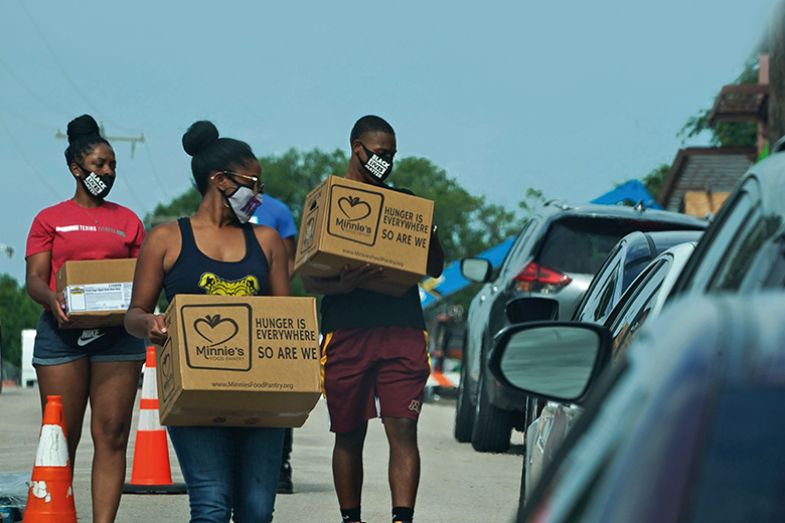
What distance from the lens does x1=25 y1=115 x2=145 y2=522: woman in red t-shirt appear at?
7.62 meters

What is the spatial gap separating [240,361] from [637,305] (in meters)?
1.24

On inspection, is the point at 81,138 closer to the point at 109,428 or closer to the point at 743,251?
the point at 109,428

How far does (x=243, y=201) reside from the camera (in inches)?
246

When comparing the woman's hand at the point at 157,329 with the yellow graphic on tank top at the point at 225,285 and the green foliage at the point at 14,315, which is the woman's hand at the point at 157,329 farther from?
the green foliage at the point at 14,315

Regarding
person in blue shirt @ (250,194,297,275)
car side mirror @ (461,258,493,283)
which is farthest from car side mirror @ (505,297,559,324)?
car side mirror @ (461,258,493,283)

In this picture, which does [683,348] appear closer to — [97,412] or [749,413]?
[749,413]

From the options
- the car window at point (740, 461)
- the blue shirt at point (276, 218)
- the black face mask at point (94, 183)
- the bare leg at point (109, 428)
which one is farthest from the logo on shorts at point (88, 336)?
the car window at point (740, 461)

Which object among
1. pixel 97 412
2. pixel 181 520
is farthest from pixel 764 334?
pixel 181 520

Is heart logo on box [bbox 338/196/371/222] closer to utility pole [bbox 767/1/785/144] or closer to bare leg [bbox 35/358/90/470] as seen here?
bare leg [bbox 35/358/90/470]

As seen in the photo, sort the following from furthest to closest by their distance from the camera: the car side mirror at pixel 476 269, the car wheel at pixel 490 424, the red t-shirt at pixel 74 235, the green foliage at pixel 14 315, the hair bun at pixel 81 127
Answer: the green foliage at pixel 14 315 → the car side mirror at pixel 476 269 → the car wheel at pixel 490 424 → the hair bun at pixel 81 127 → the red t-shirt at pixel 74 235

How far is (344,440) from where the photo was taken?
7773 millimetres

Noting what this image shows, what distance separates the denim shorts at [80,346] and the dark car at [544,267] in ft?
16.9

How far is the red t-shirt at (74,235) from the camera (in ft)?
25.9

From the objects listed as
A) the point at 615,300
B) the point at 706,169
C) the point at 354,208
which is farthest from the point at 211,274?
the point at 706,169
